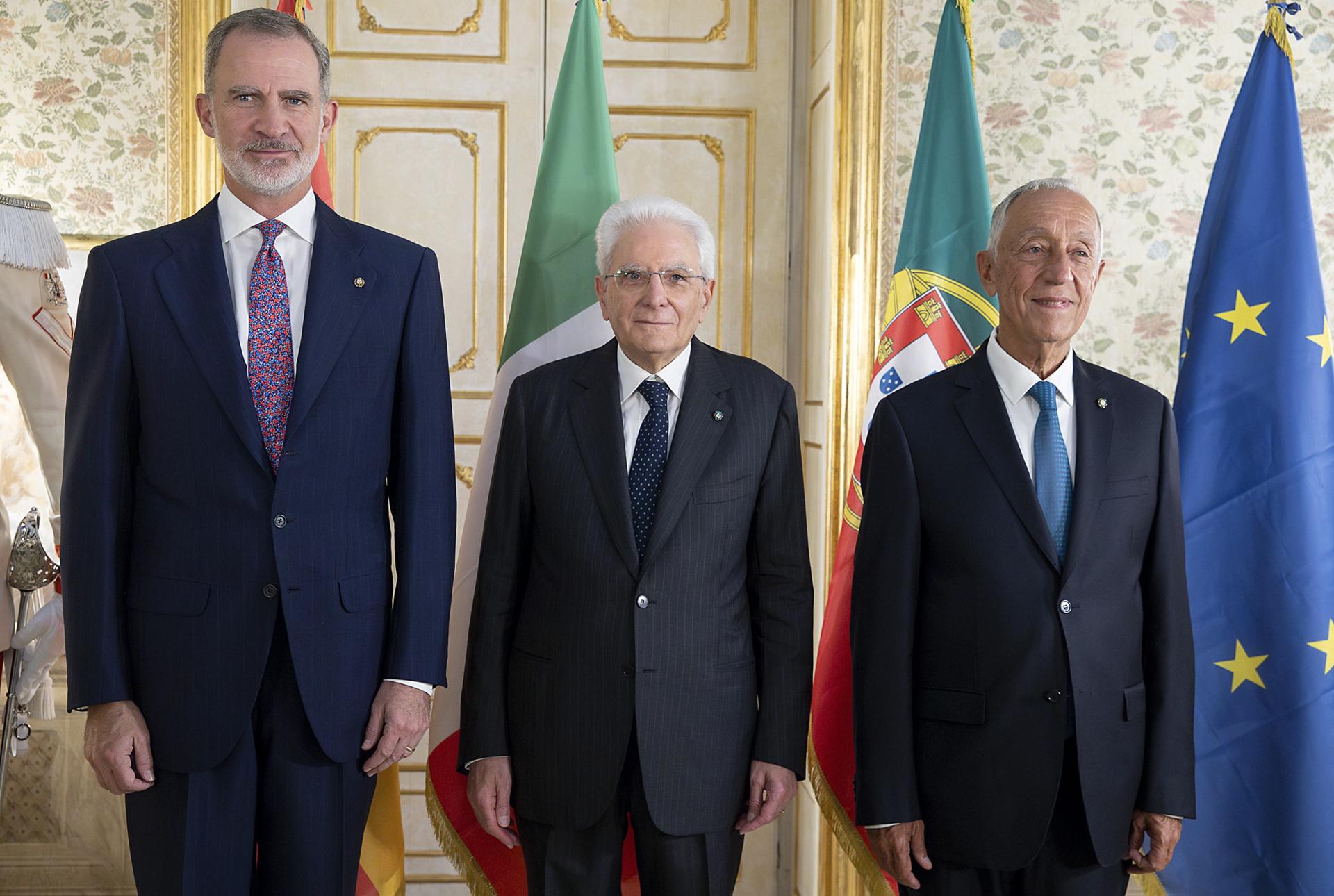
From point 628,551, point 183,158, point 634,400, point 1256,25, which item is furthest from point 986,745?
point 183,158

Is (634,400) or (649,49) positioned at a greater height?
(649,49)

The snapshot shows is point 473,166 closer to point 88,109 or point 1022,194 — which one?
point 88,109

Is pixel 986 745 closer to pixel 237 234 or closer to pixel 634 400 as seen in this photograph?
pixel 634 400

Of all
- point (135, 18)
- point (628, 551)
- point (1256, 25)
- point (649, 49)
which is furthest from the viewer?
point (649, 49)

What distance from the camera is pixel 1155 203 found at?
261cm

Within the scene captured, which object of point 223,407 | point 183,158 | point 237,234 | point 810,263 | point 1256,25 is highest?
point 1256,25

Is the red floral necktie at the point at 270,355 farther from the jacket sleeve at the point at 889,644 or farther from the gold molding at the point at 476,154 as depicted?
the gold molding at the point at 476,154

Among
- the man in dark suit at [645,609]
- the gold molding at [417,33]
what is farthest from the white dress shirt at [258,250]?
the gold molding at [417,33]

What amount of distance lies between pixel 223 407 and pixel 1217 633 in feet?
5.83

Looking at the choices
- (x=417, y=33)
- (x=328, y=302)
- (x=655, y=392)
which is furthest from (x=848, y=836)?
(x=417, y=33)

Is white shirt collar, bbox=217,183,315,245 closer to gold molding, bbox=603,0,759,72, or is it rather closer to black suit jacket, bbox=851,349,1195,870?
black suit jacket, bbox=851,349,1195,870

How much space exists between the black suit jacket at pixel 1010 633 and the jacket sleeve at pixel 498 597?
54 cm

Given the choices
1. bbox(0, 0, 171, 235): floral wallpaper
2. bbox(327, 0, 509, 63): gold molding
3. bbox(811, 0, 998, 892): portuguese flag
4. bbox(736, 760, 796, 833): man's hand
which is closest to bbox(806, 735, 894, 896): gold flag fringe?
bbox(811, 0, 998, 892): portuguese flag

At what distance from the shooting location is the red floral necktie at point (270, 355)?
4.86 ft
